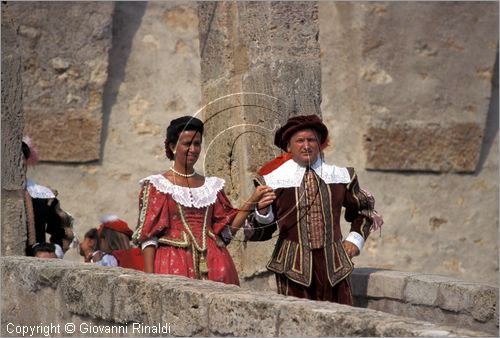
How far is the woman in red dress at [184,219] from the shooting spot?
786 cm

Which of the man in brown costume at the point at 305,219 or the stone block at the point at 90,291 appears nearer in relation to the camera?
the stone block at the point at 90,291

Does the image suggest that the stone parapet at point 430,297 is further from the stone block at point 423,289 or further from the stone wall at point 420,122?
the stone wall at point 420,122

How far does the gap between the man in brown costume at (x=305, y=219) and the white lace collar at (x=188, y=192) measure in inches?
10.1

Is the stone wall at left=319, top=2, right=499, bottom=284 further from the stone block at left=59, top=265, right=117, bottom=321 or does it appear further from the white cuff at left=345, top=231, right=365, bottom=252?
the stone block at left=59, top=265, right=117, bottom=321

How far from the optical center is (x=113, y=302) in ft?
22.5

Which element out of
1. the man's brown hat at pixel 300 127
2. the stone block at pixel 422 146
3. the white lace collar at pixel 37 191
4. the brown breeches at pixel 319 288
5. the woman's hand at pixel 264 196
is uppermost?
the stone block at pixel 422 146

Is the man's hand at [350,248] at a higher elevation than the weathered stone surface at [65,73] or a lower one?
lower

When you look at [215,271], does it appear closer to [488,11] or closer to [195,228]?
[195,228]

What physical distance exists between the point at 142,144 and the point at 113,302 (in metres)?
5.57

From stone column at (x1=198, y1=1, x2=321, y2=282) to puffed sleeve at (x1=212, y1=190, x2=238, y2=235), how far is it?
0.91 m

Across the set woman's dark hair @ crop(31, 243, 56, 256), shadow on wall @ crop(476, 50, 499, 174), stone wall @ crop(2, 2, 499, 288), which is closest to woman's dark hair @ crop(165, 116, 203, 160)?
woman's dark hair @ crop(31, 243, 56, 256)

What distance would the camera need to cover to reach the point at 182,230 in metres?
7.93

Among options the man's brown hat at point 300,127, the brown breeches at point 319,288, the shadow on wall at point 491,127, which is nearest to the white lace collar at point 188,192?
the man's brown hat at point 300,127

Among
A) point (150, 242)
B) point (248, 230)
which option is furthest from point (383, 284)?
point (150, 242)
